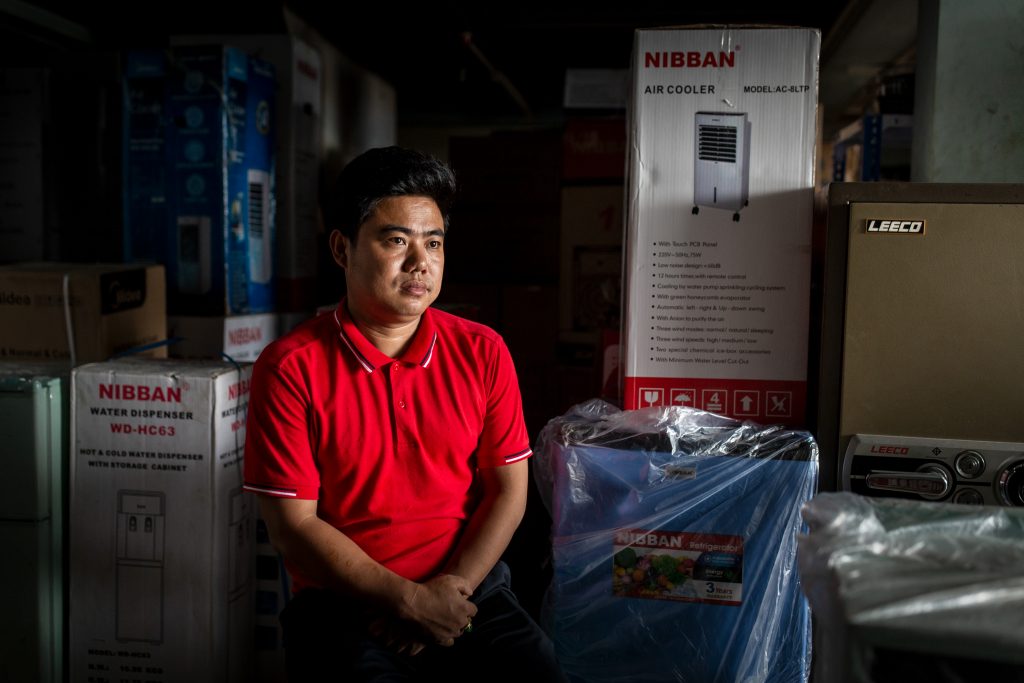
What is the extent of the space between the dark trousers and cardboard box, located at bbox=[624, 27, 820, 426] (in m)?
0.67

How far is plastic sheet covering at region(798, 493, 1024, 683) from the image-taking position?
784mm

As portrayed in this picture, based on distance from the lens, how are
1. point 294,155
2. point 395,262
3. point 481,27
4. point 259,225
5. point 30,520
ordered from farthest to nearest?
point 481,27
point 294,155
point 259,225
point 30,520
point 395,262

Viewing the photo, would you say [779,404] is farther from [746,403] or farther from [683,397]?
[683,397]

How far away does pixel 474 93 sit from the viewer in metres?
6.49

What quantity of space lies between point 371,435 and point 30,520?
977 millimetres

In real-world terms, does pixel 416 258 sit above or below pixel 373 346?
above

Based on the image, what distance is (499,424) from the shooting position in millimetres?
1542

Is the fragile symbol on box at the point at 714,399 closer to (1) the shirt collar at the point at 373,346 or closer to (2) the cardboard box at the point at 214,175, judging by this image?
(1) the shirt collar at the point at 373,346

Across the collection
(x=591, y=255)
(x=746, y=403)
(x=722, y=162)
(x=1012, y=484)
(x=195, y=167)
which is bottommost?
(x=1012, y=484)

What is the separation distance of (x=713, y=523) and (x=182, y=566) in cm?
120

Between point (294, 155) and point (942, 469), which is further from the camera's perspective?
point (294, 155)

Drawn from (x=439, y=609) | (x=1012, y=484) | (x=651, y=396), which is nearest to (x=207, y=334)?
(x=651, y=396)

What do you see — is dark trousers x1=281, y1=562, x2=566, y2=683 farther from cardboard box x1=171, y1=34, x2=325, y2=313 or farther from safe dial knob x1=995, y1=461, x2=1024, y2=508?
cardboard box x1=171, y1=34, x2=325, y2=313

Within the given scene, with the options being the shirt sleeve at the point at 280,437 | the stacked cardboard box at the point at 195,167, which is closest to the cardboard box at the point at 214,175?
the stacked cardboard box at the point at 195,167
